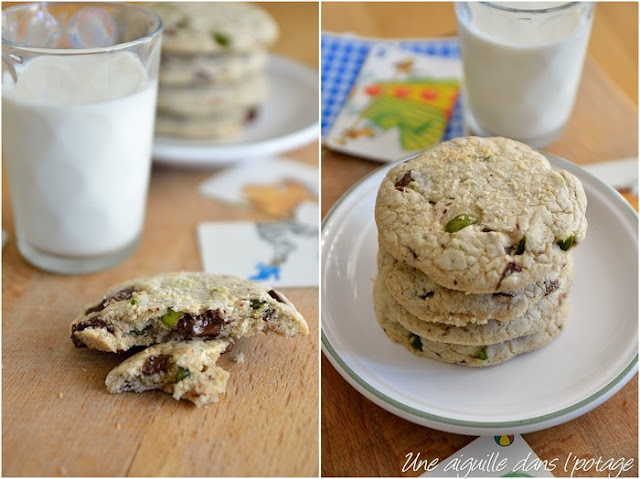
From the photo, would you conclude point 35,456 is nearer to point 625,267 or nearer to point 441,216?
point 441,216

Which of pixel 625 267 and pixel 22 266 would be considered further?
pixel 22 266

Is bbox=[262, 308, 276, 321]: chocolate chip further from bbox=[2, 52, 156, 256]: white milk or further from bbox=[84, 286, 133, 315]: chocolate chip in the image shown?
bbox=[2, 52, 156, 256]: white milk

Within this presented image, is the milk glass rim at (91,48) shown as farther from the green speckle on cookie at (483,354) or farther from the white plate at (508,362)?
the green speckle on cookie at (483,354)

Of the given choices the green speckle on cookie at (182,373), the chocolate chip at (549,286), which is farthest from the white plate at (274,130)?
the chocolate chip at (549,286)

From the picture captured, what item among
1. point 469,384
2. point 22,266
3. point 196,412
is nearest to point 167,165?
point 22,266

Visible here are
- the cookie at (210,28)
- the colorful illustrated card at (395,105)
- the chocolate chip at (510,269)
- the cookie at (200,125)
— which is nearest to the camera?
the chocolate chip at (510,269)

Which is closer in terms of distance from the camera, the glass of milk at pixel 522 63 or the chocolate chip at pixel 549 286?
the chocolate chip at pixel 549 286
